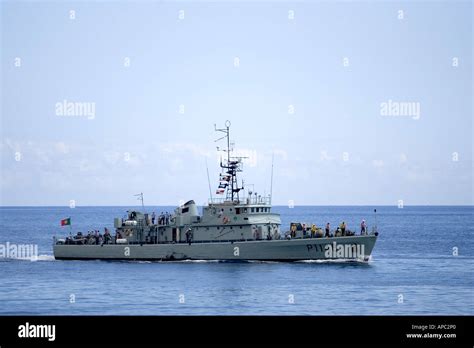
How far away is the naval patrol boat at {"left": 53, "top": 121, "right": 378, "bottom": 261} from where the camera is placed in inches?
2719

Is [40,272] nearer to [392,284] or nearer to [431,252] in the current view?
[392,284]

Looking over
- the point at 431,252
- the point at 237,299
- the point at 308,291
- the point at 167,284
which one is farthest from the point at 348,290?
the point at 431,252

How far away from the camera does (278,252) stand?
6925 centimetres

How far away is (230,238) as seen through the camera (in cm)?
7019

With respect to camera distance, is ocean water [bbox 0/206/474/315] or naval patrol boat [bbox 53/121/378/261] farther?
naval patrol boat [bbox 53/121/378/261]
